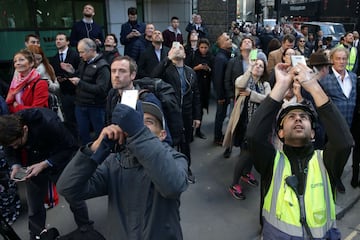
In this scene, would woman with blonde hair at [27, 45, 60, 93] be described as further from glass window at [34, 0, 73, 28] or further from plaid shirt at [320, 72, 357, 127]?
plaid shirt at [320, 72, 357, 127]

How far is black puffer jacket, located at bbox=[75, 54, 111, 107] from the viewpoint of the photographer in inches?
183

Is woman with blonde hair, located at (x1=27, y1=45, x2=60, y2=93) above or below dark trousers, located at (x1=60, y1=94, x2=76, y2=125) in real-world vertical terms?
above

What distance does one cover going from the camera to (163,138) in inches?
78.7

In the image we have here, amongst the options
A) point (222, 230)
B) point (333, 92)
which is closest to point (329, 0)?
point (333, 92)

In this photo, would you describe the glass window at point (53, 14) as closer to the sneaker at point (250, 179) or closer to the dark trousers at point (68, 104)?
the dark trousers at point (68, 104)

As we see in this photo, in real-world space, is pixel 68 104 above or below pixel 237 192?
above

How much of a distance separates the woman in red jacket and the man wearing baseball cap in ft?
7.74

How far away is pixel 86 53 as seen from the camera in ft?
15.1

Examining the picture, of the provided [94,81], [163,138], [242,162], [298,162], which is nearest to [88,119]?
[94,81]

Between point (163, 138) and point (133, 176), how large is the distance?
30 centimetres

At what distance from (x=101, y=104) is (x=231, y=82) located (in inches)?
77.8

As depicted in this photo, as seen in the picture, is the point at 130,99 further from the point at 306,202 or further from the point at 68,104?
the point at 68,104

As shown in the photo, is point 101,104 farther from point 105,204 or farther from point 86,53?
point 105,204

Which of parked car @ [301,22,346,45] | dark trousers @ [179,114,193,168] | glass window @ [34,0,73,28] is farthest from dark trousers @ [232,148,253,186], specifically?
parked car @ [301,22,346,45]
